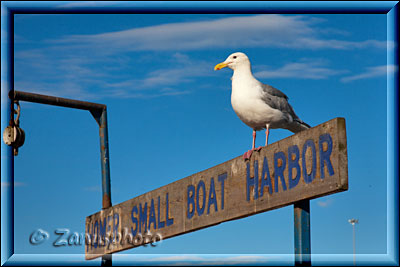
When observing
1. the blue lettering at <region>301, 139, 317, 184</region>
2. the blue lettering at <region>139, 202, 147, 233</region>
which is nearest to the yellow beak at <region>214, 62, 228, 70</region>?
the blue lettering at <region>139, 202, 147, 233</region>

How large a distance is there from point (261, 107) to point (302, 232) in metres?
2.36

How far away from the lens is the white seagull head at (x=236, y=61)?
30.6 feet

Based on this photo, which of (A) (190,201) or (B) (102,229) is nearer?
(A) (190,201)

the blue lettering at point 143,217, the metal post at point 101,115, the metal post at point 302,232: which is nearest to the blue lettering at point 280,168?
the metal post at point 302,232

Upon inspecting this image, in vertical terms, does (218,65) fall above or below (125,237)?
above

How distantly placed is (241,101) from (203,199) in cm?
154

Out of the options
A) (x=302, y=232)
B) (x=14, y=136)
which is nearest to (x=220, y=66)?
(x=14, y=136)

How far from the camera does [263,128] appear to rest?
29.1 feet

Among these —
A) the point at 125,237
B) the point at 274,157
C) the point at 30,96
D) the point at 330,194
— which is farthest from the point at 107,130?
the point at 330,194

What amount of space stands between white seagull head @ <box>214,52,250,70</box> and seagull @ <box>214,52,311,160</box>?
0.76ft

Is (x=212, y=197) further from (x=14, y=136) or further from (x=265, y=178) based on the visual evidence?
(x=14, y=136)

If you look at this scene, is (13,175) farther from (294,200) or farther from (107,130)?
(294,200)

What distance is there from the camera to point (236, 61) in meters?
9.38

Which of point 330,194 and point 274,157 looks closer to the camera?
point 330,194
